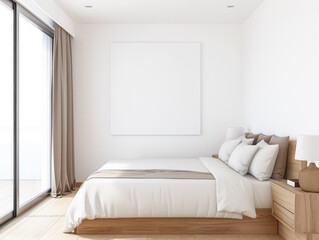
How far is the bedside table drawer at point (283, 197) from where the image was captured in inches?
107

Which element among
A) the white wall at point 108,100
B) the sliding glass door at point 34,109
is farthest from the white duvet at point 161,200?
the white wall at point 108,100

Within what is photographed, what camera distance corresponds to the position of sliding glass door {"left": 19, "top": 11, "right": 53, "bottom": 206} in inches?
161

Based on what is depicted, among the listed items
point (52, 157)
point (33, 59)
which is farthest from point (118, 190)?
point (33, 59)

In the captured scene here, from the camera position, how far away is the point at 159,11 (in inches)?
192

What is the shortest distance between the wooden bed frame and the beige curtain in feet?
5.51

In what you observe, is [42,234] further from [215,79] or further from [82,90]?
[215,79]

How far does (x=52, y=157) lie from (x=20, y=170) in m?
0.82

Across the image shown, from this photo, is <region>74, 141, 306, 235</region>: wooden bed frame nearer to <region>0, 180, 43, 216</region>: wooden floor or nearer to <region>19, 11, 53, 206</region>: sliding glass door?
<region>0, 180, 43, 216</region>: wooden floor

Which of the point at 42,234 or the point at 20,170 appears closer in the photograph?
the point at 42,234

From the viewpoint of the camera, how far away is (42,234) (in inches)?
130

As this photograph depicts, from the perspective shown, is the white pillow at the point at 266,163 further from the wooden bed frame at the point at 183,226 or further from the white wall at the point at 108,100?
the white wall at the point at 108,100

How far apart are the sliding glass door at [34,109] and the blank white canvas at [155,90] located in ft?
3.64

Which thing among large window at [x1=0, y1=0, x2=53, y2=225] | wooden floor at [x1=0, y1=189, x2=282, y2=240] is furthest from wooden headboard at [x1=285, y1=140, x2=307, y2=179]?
large window at [x1=0, y1=0, x2=53, y2=225]

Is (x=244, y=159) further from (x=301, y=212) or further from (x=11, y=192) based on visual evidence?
(x=11, y=192)
